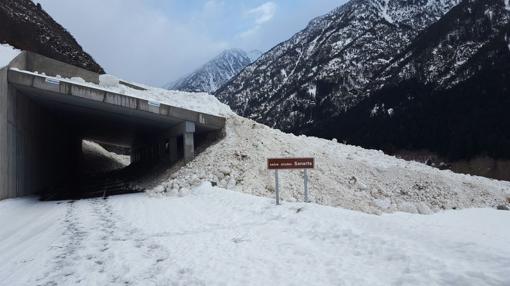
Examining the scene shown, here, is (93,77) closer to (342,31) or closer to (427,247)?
(427,247)

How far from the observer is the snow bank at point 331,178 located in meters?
18.2

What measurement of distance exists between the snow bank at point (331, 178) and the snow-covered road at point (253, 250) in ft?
19.5

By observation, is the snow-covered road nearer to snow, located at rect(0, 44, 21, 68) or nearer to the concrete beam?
the concrete beam

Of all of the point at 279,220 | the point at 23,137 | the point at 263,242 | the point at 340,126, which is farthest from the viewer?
the point at 340,126

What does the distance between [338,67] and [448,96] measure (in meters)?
71.4

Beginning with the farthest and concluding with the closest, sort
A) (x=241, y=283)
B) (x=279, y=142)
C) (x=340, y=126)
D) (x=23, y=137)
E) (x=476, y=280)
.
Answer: (x=340, y=126), (x=279, y=142), (x=23, y=137), (x=241, y=283), (x=476, y=280)

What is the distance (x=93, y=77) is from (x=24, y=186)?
38.1 feet

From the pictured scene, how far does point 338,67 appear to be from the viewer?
15838 cm

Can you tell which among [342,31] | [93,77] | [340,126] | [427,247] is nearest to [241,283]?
[427,247]

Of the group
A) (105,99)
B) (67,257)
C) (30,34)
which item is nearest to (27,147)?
(105,99)

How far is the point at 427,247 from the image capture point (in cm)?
664

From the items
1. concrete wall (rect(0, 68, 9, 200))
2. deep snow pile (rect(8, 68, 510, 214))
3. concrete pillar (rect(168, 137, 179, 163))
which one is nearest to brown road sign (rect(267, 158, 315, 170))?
deep snow pile (rect(8, 68, 510, 214))

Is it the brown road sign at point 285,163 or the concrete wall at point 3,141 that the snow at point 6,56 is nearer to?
the concrete wall at point 3,141

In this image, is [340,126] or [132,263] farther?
[340,126]
